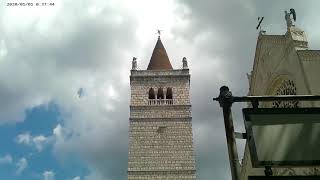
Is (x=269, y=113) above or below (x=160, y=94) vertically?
below

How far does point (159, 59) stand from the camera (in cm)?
3272

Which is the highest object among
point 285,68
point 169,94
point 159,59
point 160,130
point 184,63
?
point 159,59

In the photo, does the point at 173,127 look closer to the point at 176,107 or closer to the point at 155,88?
the point at 176,107

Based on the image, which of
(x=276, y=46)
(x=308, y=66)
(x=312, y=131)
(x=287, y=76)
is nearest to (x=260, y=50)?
(x=276, y=46)

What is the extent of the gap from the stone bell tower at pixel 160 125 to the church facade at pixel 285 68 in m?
9.43

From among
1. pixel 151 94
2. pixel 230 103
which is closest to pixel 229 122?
pixel 230 103

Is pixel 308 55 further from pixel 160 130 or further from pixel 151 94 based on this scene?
pixel 151 94

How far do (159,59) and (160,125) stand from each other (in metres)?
6.50

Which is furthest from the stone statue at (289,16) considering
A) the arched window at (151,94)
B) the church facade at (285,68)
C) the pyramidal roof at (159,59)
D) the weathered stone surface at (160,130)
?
the pyramidal roof at (159,59)

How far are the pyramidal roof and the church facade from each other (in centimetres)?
1346

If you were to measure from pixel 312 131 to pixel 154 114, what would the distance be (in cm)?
2533

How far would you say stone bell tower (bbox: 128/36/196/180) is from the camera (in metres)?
26.5

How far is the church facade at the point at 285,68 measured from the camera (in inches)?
550

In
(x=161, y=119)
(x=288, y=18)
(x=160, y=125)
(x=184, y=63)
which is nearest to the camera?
(x=288, y=18)
